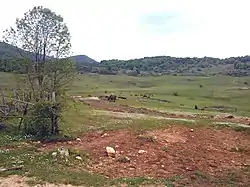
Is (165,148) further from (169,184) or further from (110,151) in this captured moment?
(169,184)

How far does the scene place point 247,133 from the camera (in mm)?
25047

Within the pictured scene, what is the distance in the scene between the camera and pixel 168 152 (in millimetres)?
19312

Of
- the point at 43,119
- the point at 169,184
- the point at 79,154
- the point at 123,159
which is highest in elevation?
the point at 43,119

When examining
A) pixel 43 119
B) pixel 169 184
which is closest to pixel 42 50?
pixel 43 119

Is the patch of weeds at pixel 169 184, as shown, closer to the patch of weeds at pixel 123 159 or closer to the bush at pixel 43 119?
the patch of weeds at pixel 123 159

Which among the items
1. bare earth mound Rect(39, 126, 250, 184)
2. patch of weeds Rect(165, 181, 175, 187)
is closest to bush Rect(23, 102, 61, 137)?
bare earth mound Rect(39, 126, 250, 184)

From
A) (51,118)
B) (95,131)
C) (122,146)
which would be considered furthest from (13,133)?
(122,146)

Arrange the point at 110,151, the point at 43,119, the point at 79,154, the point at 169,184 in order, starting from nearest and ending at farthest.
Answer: the point at 169,184 → the point at 79,154 → the point at 110,151 → the point at 43,119

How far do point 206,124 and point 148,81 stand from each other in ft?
321

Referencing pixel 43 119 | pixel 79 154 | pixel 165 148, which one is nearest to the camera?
pixel 79 154

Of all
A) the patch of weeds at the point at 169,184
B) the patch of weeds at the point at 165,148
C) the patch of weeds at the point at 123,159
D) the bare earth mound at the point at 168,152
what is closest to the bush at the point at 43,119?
the bare earth mound at the point at 168,152

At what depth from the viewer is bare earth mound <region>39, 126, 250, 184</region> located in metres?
16.9

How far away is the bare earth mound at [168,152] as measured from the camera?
16906 millimetres

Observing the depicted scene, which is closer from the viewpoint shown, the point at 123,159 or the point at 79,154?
the point at 123,159
